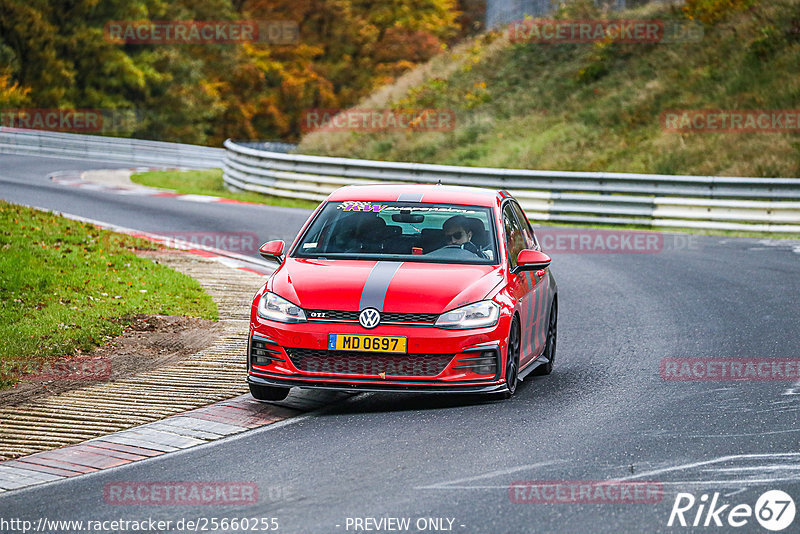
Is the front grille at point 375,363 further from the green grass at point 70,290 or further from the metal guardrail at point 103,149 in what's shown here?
the metal guardrail at point 103,149

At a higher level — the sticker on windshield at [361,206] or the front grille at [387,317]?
the sticker on windshield at [361,206]

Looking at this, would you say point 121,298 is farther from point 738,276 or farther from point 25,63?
point 25,63

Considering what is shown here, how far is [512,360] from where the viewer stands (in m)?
8.77

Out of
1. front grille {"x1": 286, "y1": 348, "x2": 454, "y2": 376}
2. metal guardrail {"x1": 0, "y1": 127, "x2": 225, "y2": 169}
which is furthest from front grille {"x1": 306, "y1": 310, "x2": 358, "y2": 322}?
metal guardrail {"x1": 0, "y1": 127, "x2": 225, "y2": 169}

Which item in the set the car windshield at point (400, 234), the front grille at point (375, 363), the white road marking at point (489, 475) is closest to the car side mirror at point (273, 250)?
the car windshield at point (400, 234)

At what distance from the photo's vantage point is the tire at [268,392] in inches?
341

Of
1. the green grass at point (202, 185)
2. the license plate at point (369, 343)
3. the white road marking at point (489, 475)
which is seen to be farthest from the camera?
the green grass at point (202, 185)

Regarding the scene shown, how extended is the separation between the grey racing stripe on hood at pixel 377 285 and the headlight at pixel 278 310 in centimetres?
47

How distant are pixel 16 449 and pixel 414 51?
205ft

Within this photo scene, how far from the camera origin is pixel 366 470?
270 inches

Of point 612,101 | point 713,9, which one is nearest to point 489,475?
point 612,101

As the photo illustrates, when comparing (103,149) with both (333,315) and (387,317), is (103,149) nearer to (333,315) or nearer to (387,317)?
(333,315)

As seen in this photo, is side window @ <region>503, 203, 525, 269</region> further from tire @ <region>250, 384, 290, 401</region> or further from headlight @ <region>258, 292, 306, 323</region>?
tire @ <region>250, 384, 290, 401</region>

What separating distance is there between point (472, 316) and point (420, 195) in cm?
179
